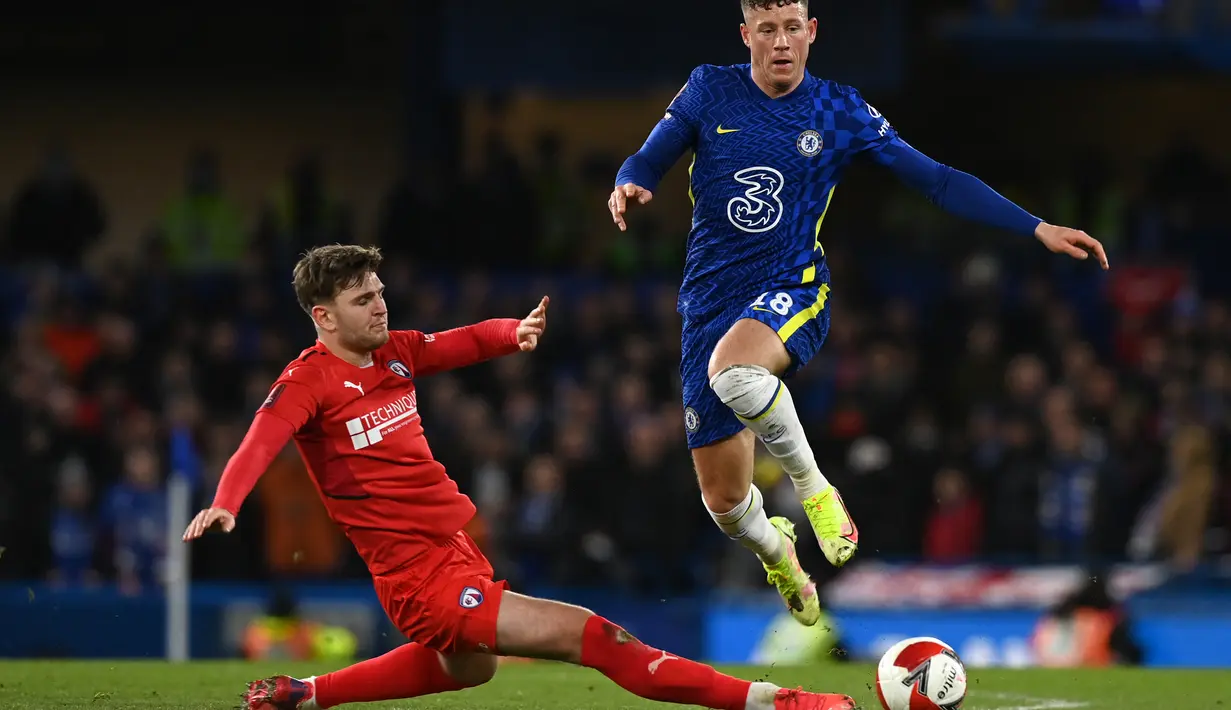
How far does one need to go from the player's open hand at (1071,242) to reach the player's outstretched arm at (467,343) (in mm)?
1837

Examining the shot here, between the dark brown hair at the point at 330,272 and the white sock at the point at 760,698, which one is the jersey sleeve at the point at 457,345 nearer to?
the dark brown hair at the point at 330,272

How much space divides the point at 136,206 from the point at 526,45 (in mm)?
5502

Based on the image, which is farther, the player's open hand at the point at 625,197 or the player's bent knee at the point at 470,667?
the player's open hand at the point at 625,197

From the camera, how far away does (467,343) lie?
6.82 m

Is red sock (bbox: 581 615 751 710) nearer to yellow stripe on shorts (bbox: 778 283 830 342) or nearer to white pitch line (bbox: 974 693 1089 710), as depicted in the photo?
yellow stripe on shorts (bbox: 778 283 830 342)

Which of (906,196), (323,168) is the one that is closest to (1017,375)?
(906,196)

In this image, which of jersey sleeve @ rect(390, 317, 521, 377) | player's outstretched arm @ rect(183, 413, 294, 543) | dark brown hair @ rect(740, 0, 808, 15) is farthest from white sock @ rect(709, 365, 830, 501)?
player's outstretched arm @ rect(183, 413, 294, 543)

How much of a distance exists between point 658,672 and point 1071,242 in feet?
7.08

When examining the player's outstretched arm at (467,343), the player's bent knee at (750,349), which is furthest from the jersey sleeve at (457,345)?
the player's bent knee at (750,349)

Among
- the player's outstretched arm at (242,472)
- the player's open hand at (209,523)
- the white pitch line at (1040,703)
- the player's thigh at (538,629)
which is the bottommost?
the white pitch line at (1040,703)

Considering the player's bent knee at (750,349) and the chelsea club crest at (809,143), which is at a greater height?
the chelsea club crest at (809,143)

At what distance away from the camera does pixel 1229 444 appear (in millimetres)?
13195

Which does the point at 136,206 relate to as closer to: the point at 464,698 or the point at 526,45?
the point at 526,45

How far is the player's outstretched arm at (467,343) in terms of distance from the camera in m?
6.77
